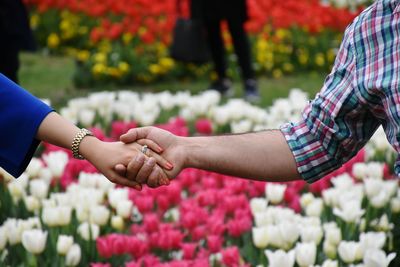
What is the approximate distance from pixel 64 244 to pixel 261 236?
0.67 metres

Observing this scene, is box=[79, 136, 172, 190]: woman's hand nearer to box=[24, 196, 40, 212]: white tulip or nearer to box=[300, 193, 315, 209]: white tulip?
box=[24, 196, 40, 212]: white tulip

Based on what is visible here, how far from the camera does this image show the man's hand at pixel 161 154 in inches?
89.0

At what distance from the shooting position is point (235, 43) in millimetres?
6375

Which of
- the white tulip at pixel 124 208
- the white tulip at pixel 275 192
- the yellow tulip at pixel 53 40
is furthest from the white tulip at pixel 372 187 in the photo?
the yellow tulip at pixel 53 40

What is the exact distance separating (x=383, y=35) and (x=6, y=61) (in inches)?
125

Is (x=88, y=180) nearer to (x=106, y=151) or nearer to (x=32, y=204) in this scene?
(x=32, y=204)

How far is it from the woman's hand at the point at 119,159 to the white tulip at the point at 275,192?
1.12 metres

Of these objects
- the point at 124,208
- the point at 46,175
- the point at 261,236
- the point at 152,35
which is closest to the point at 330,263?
the point at 261,236

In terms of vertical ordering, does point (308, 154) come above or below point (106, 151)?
below

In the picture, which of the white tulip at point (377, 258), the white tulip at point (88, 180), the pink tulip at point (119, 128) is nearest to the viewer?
the white tulip at point (377, 258)

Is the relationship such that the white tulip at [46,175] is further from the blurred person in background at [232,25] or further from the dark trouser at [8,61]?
the blurred person in background at [232,25]

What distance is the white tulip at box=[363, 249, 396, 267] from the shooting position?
251cm

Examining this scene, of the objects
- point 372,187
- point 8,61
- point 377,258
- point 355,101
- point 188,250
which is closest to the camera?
point 355,101

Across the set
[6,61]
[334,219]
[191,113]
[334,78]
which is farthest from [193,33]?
[334,78]
